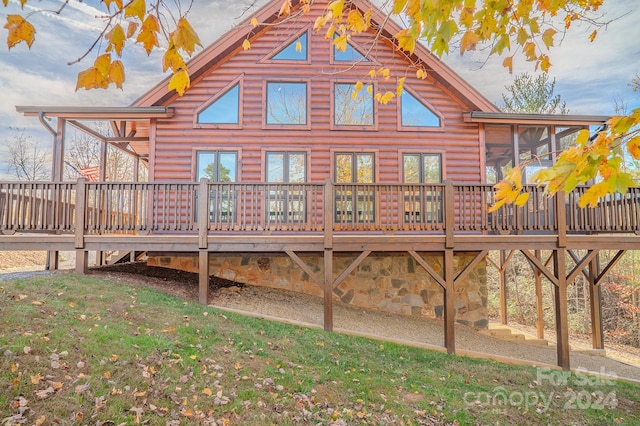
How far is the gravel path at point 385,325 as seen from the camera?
844 cm

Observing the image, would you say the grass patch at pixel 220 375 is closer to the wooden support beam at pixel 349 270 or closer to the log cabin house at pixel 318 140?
the wooden support beam at pixel 349 270

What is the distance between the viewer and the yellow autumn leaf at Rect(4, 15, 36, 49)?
88.2 inches

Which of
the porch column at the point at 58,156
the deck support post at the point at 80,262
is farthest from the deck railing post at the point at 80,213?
the porch column at the point at 58,156

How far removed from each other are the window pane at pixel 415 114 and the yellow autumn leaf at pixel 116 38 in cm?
960

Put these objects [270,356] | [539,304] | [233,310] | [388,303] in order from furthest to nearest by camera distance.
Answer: [539,304]
[388,303]
[233,310]
[270,356]

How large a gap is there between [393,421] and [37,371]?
389cm

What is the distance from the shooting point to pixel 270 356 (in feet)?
19.1

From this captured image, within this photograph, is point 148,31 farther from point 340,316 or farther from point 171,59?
point 340,316

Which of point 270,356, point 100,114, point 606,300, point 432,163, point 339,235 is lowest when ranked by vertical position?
point 606,300

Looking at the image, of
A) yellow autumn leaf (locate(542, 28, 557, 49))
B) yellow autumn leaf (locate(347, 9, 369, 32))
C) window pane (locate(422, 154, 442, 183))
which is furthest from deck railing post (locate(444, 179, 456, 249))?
yellow autumn leaf (locate(542, 28, 557, 49))

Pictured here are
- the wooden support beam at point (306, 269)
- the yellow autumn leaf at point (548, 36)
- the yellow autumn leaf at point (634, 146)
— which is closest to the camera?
the yellow autumn leaf at point (634, 146)

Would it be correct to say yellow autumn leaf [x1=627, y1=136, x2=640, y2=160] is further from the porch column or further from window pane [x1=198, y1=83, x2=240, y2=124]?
the porch column

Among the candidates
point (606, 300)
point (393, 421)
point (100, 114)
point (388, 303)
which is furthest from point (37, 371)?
point (606, 300)

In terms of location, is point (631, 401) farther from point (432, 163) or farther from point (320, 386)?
point (432, 163)
